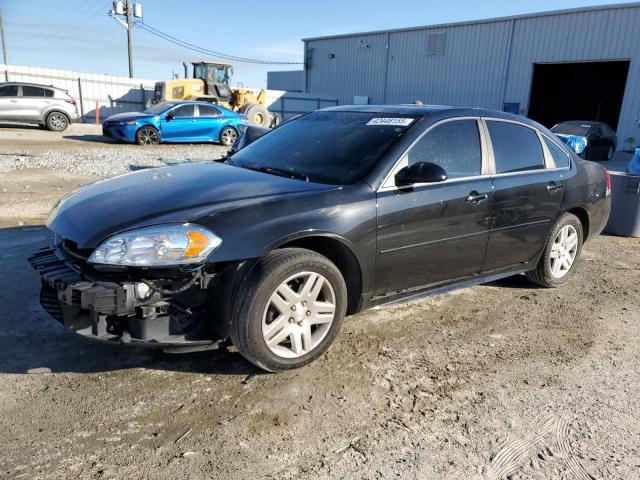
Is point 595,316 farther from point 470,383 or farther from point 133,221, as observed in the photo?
point 133,221

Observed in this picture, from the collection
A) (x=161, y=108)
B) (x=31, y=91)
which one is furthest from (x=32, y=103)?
(x=161, y=108)

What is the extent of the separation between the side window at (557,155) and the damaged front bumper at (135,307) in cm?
341

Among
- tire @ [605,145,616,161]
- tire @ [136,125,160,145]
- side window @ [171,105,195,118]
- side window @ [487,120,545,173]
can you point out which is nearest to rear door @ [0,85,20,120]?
tire @ [136,125,160,145]

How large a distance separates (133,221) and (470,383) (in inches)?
86.8

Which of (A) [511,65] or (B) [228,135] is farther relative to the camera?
(A) [511,65]

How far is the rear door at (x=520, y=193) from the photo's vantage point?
13.4ft

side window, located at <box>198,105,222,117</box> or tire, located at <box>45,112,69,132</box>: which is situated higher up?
side window, located at <box>198,105,222,117</box>

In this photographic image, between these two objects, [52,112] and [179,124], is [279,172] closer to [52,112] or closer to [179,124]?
[179,124]

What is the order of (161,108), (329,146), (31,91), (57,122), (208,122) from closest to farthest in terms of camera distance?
(329,146)
(161,108)
(208,122)
(31,91)
(57,122)

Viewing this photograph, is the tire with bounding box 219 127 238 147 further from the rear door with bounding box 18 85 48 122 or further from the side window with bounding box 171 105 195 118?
the rear door with bounding box 18 85 48 122

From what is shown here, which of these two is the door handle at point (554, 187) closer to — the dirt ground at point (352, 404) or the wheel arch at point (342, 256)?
the dirt ground at point (352, 404)

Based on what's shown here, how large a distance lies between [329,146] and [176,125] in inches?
552

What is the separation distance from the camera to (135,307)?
2689 mm

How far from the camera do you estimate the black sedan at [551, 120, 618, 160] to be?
696 inches
